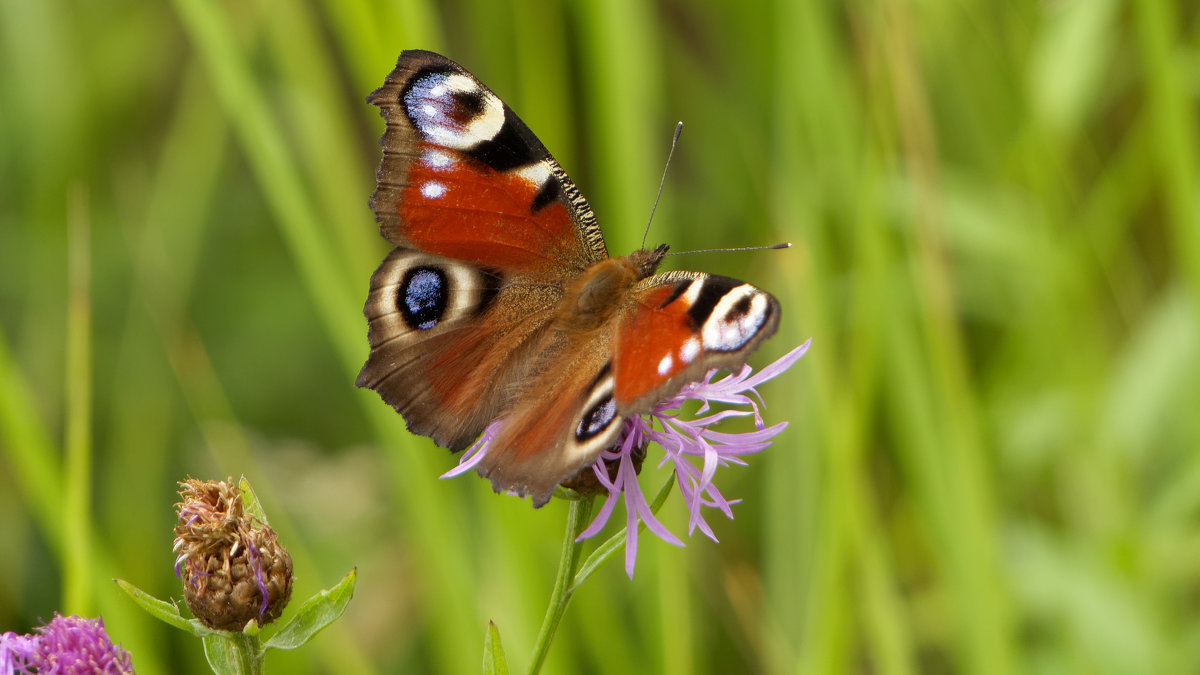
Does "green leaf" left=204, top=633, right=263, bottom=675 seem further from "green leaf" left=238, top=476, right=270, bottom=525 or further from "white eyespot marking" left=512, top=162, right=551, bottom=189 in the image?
"white eyespot marking" left=512, top=162, right=551, bottom=189

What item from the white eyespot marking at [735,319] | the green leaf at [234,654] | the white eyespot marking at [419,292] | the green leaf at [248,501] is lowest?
the green leaf at [234,654]

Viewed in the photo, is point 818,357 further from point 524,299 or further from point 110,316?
point 110,316

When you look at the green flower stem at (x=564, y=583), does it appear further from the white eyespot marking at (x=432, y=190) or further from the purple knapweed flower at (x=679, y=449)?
the white eyespot marking at (x=432, y=190)

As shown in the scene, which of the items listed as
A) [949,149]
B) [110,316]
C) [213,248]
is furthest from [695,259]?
[110,316]

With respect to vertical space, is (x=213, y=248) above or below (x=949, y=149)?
above

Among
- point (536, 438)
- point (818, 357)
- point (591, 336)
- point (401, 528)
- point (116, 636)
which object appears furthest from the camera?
point (401, 528)

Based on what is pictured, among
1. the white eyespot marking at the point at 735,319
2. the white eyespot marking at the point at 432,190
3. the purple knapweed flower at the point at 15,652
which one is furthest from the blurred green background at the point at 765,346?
the white eyespot marking at the point at 735,319

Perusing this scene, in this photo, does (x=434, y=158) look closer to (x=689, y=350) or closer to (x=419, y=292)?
(x=419, y=292)
